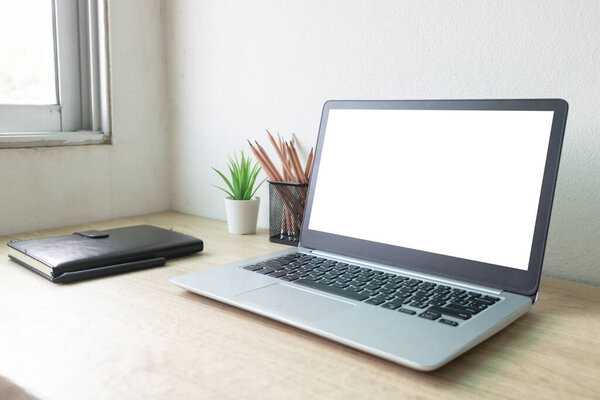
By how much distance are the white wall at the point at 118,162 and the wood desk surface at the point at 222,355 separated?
1.48ft

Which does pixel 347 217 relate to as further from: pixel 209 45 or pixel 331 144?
pixel 209 45

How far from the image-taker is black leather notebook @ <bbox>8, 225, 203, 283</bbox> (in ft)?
2.57

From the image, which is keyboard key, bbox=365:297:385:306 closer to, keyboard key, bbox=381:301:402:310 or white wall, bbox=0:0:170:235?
keyboard key, bbox=381:301:402:310

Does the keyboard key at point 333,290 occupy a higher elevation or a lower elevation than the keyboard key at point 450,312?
lower

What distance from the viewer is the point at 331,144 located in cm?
91

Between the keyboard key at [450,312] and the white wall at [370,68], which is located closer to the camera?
the keyboard key at [450,312]

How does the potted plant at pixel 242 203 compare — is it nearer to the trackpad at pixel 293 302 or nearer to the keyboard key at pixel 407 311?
the trackpad at pixel 293 302

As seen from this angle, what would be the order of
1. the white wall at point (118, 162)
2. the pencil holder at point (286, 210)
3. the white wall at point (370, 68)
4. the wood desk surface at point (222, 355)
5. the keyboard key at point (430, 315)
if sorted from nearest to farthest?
the wood desk surface at point (222, 355) → the keyboard key at point (430, 315) → the white wall at point (370, 68) → the pencil holder at point (286, 210) → the white wall at point (118, 162)

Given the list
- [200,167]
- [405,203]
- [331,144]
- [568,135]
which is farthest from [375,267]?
[200,167]

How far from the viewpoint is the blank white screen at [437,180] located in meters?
0.69

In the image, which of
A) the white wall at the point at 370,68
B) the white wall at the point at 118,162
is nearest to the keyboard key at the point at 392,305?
the white wall at the point at 370,68

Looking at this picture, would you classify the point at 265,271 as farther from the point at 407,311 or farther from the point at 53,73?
the point at 53,73

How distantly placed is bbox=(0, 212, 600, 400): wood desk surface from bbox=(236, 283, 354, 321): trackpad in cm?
2

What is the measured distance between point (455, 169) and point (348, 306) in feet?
0.87
